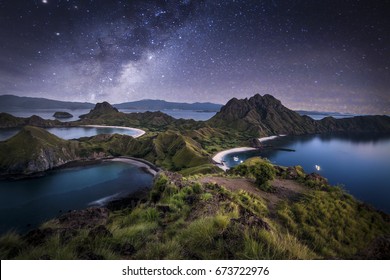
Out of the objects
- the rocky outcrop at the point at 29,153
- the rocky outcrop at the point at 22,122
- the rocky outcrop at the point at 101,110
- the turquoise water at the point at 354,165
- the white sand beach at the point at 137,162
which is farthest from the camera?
the rocky outcrop at the point at 101,110

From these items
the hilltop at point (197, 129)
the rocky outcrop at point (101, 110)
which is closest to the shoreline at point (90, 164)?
the hilltop at point (197, 129)

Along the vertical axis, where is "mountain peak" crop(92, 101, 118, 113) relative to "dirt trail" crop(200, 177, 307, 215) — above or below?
above

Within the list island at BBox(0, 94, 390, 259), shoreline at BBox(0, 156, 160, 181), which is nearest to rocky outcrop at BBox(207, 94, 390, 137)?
shoreline at BBox(0, 156, 160, 181)

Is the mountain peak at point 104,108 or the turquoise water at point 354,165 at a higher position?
the mountain peak at point 104,108

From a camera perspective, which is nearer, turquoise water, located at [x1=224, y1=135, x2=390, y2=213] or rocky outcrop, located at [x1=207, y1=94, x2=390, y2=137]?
turquoise water, located at [x1=224, y1=135, x2=390, y2=213]

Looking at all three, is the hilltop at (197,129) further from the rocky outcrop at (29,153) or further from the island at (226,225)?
the island at (226,225)

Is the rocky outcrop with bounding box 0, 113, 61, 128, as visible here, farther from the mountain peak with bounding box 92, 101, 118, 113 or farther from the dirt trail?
the dirt trail

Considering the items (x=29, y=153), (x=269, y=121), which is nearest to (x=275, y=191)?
(x=29, y=153)

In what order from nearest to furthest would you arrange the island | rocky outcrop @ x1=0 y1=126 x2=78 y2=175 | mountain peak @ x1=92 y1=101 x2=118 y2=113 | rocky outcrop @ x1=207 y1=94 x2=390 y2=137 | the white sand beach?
the island → rocky outcrop @ x1=0 y1=126 x2=78 y2=175 → the white sand beach → rocky outcrop @ x1=207 y1=94 x2=390 y2=137 → mountain peak @ x1=92 y1=101 x2=118 y2=113
